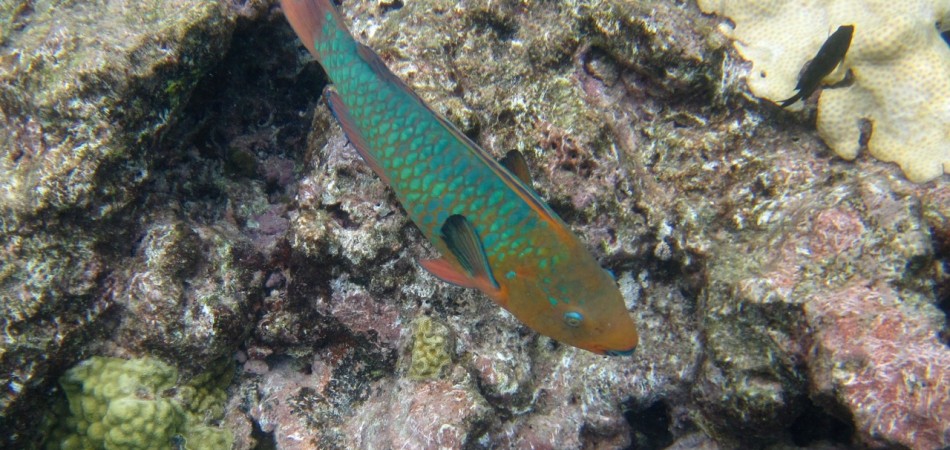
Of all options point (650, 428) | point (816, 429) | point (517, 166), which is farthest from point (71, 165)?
point (816, 429)

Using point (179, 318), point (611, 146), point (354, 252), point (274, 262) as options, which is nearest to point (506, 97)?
point (611, 146)

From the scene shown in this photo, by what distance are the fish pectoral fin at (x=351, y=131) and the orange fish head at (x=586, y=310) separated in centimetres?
100

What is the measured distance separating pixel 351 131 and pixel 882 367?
3.12 meters

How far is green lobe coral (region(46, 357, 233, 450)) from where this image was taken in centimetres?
307

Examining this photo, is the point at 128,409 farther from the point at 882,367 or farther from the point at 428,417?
the point at 882,367

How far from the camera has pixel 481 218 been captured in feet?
7.34

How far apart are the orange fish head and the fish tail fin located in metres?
1.81

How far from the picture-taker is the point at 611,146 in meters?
3.30

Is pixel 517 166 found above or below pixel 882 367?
above

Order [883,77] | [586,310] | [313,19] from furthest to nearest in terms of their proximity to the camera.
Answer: [883,77], [313,19], [586,310]

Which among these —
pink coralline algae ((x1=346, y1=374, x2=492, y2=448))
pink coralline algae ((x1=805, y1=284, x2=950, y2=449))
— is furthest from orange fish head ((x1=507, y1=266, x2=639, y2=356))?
pink coralline algae ((x1=805, y1=284, x2=950, y2=449))

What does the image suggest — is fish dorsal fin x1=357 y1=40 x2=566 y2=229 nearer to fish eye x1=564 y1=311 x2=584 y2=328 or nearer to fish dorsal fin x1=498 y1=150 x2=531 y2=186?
fish dorsal fin x1=498 y1=150 x2=531 y2=186

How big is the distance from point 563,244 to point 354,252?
1.59 meters

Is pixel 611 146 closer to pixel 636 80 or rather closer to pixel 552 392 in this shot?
pixel 636 80
